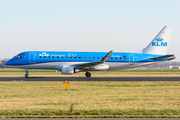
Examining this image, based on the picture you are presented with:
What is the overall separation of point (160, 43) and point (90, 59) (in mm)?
13502

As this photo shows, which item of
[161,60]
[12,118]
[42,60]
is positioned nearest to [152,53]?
[161,60]

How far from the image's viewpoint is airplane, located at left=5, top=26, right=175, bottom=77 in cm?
4241

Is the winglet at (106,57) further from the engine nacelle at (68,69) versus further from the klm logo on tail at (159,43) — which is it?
the klm logo on tail at (159,43)

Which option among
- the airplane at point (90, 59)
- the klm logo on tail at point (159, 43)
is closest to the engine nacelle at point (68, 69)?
the airplane at point (90, 59)

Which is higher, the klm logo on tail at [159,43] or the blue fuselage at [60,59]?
the klm logo on tail at [159,43]

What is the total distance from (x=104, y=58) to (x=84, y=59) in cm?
416

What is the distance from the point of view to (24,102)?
16.4 metres

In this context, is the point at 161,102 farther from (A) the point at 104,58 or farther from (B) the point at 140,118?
(A) the point at 104,58

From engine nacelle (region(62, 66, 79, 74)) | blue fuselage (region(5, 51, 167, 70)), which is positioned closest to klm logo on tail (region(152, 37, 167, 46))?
blue fuselage (region(5, 51, 167, 70))

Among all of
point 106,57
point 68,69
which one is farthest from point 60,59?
point 106,57

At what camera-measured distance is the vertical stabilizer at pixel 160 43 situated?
46.2m

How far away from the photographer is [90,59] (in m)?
43.9

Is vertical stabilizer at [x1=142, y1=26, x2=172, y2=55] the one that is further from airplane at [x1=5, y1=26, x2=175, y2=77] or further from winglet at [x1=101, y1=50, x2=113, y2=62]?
winglet at [x1=101, y1=50, x2=113, y2=62]

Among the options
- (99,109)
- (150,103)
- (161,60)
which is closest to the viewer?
(99,109)
